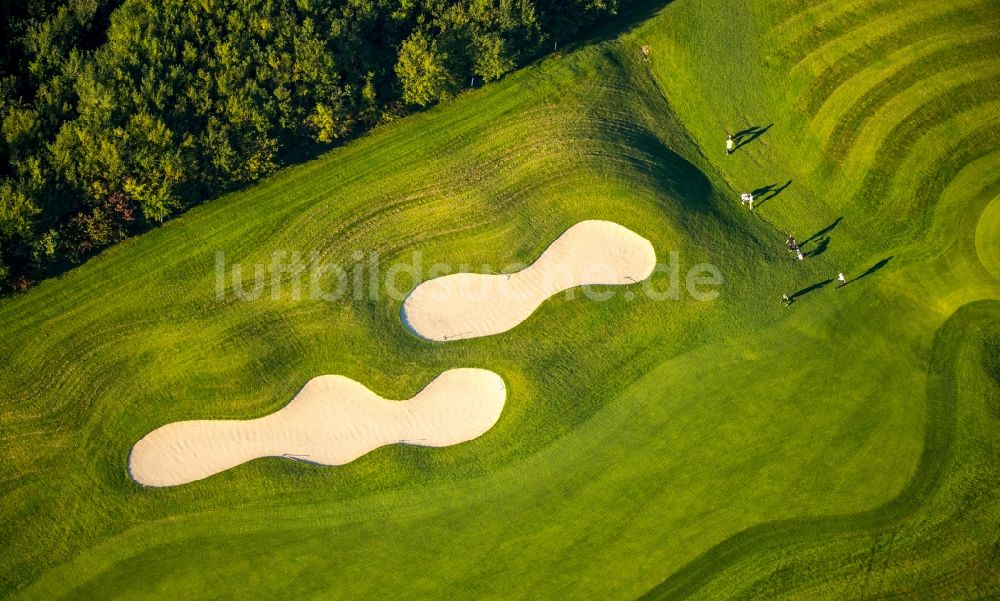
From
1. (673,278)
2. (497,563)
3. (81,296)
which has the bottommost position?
(497,563)

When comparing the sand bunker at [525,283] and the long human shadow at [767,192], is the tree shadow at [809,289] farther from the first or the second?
the sand bunker at [525,283]

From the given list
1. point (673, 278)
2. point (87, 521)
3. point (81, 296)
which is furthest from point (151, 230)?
point (673, 278)

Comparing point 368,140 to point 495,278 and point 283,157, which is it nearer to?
point 283,157

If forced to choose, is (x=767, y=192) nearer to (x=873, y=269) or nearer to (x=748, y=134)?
(x=748, y=134)

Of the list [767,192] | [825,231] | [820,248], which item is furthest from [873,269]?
[767,192]

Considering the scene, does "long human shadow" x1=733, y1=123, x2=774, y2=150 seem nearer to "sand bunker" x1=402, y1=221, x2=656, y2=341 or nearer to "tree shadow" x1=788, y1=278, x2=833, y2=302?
"sand bunker" x1=402, y1=221, x2=656, y2=341

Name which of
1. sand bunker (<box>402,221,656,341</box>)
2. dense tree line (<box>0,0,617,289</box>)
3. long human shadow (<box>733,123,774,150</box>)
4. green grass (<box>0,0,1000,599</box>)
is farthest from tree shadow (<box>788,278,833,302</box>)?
dense tree line (<box>0,0,617,289</box>)

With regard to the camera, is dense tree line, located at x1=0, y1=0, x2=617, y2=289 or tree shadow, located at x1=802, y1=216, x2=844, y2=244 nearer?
dense tree line, located at x1=0, y1=0, x2=617, y2=289
